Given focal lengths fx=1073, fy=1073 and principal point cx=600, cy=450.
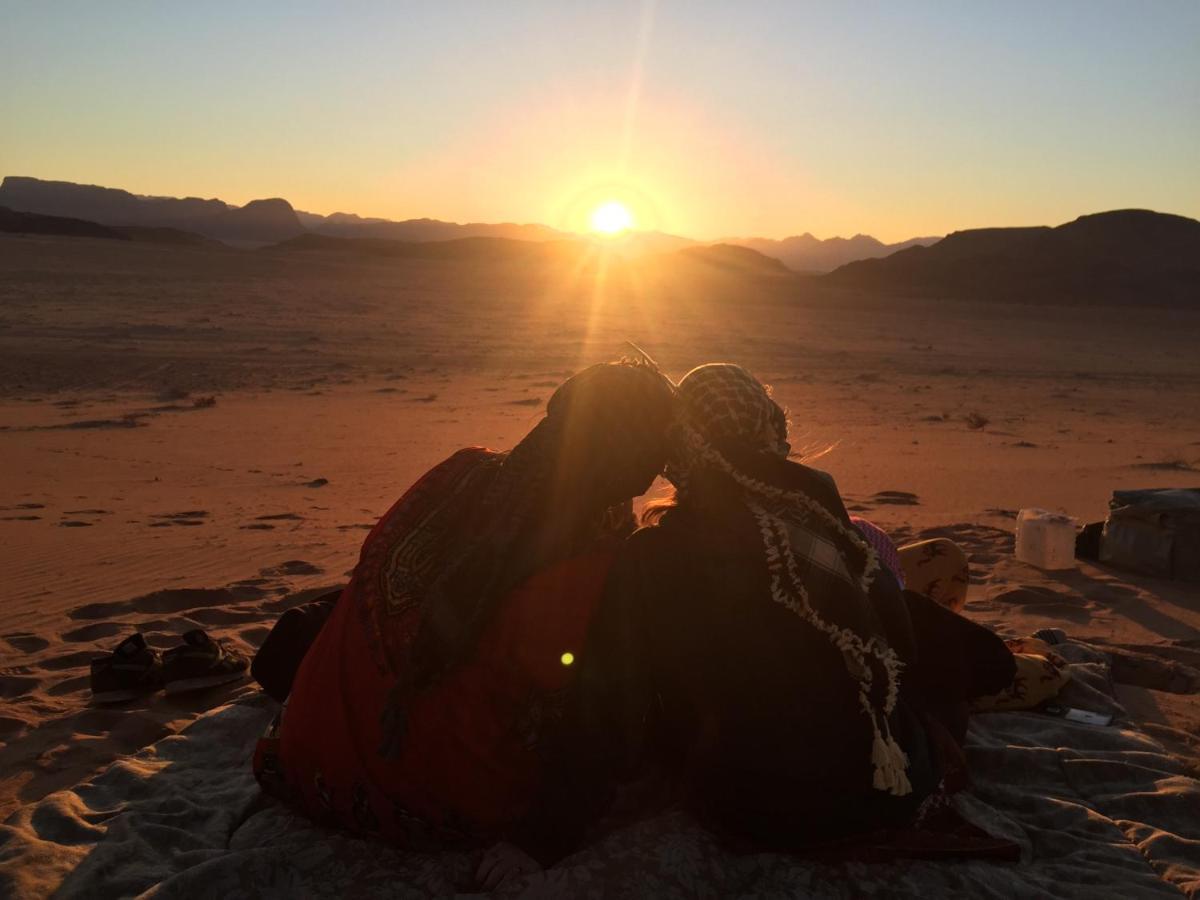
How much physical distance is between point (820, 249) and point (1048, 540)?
509ft

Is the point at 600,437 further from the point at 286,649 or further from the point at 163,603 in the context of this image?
the point at 163,603

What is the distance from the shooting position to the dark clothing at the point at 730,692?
2799mm

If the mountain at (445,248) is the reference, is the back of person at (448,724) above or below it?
below

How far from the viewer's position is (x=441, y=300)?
100 feet

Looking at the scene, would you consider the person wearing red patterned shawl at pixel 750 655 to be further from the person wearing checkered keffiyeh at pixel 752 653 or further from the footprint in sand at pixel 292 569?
the footprint in sand at pixel 292 569

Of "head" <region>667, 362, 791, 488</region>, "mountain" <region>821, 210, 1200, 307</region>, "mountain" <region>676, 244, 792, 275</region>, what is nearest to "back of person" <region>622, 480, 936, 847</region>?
"head" <region>667, 362, 791, 488</region>

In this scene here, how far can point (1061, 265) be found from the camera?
4744 centimetres

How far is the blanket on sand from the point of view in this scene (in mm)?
2977

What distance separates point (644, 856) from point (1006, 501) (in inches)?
258

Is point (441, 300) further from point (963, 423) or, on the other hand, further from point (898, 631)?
point (898, 631)

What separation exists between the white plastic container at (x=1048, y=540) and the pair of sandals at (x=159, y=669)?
462 centimetres

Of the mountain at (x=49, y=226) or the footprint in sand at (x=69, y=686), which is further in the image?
the mountain at (x=49, y=226)

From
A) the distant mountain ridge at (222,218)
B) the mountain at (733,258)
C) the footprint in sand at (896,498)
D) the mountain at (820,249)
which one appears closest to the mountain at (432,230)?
the distant mountain ridge at (222,218)

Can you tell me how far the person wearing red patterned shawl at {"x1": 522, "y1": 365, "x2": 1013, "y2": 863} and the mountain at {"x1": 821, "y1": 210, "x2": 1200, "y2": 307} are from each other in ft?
141
